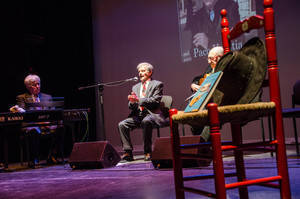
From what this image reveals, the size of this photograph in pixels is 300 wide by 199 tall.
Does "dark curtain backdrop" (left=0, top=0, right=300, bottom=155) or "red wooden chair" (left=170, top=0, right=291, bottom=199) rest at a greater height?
"dark curtain backdrop" (left=0, top=0, right=300, bottom=155)

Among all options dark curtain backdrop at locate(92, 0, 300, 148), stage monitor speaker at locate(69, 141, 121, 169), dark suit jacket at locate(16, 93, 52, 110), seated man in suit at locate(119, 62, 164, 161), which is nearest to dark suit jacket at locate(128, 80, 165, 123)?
seated man in suit at locate(119, 62, 164, 161)

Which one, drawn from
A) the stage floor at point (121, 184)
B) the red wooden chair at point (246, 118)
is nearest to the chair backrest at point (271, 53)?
the red wooden chair at point (246, 118)

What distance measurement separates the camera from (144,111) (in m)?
4.41

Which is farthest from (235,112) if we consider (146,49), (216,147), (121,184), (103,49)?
(103,49)

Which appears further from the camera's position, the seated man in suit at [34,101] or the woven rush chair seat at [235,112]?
the seated man in suit at [34,101]

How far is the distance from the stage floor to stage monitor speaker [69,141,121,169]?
0.72 ft

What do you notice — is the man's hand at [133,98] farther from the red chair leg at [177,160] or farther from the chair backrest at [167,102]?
the red chair leg at [177,160]

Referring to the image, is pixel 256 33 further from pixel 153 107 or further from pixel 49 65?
pixel 49 65

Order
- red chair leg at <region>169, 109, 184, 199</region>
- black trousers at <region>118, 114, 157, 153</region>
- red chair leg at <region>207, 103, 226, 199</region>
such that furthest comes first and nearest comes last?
1. black trousers at <region>118, 114, 157, 153</region>
2. red chair leg at <region>169, 109, 184, 199</region>
3. red chair leg at <region>207, 103, 226, 199</region>

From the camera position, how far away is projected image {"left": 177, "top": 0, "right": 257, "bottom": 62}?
516 cm

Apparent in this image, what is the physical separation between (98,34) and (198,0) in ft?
6.96

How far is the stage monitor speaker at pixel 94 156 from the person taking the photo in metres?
3.70

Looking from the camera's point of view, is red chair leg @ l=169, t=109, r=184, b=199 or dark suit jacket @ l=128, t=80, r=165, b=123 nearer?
red chair leg @ l=169, t=109, r=184, b=199

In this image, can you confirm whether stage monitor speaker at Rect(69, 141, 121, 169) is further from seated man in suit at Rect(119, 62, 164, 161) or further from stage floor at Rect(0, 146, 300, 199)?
seated man in suit at Rect(119, 62, 164, 161)
